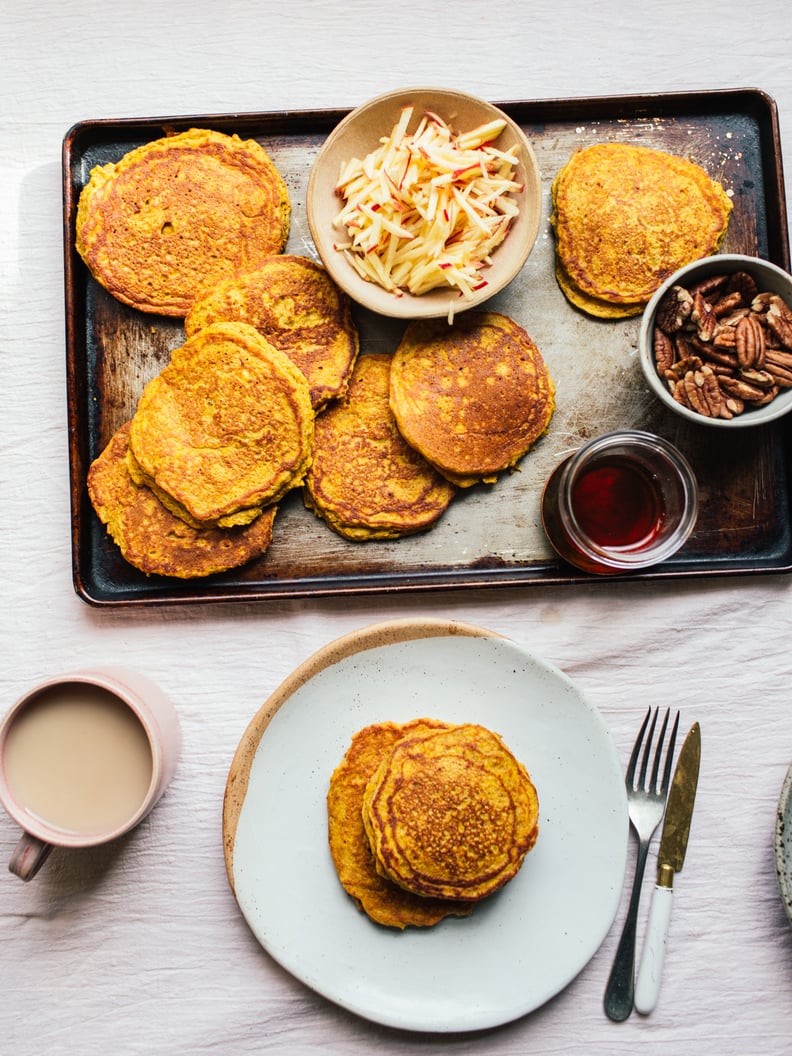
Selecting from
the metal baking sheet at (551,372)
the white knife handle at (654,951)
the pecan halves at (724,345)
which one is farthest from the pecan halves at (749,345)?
the white knife handle at (654,951)

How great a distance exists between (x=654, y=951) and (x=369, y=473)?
1.30 metres

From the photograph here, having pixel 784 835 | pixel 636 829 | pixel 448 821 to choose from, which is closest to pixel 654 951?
pixel 636 829

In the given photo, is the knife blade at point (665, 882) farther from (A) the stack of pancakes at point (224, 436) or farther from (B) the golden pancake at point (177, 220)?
(B) the golden pancake at point (177, 220)

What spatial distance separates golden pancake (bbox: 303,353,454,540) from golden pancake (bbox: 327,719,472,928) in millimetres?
450

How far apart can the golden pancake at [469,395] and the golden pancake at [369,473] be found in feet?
0.19

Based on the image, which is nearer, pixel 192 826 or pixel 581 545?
pixel 581 545

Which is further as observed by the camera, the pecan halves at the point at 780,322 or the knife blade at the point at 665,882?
the knife blade at the point at 665,882

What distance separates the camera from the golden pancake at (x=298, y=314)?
6.52 feet

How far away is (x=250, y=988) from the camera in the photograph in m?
2.09

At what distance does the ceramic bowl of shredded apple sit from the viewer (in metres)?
1.88

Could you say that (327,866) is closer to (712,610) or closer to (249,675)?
(249,675)

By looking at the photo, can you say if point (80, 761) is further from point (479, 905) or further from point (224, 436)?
point (479, 905)

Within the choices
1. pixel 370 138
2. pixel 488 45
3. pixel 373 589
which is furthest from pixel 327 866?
pixel 488 45

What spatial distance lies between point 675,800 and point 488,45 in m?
1.89
